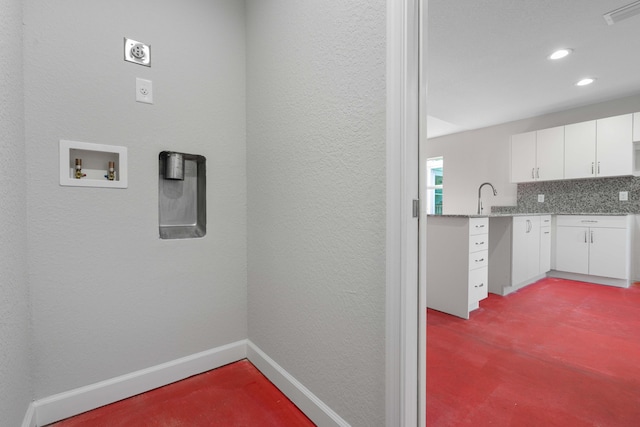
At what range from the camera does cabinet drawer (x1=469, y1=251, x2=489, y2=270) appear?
8.14 ft

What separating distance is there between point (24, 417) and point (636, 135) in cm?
570

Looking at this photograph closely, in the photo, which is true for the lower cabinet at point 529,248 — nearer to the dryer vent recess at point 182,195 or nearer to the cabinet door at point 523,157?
the cabinet door at point 523,157

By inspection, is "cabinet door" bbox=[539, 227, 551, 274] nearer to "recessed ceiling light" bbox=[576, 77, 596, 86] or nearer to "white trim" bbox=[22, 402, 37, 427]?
"recessed ceiling light" bbox=[576, 77, 596, 86]

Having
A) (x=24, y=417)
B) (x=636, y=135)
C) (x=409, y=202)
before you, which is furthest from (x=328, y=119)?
(x=636, y=135)

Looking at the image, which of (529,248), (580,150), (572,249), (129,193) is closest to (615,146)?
(580,150)

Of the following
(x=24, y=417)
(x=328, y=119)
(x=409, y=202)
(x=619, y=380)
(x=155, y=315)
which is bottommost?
(x=619, y=380)

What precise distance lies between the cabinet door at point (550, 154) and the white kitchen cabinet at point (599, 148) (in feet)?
0.19

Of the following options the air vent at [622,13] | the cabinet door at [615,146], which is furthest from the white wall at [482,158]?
the air vent at [622,13]

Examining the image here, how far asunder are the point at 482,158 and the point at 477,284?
3.39 m

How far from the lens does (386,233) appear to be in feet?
3.19

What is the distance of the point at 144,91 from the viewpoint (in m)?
Result: 1.48

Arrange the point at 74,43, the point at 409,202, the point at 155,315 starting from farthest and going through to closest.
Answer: the point at 155,315
the point at 74,43
the point at 409,202

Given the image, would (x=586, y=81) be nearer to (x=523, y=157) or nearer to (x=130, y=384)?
(x=523, y=157)

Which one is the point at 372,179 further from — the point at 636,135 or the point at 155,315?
the point at 636,135
